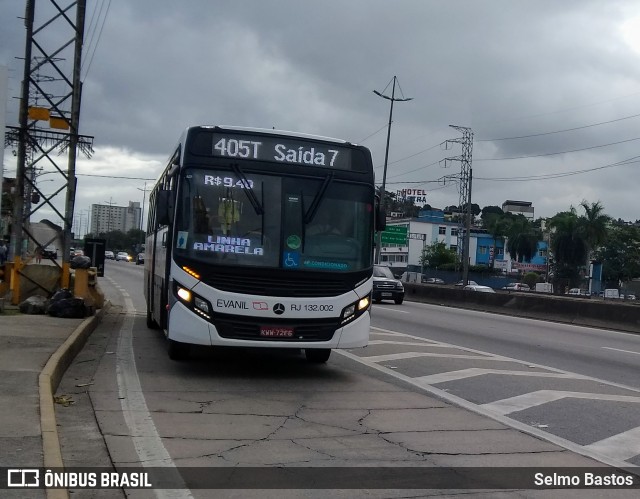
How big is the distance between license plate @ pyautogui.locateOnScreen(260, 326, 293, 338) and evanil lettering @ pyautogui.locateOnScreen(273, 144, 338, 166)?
7.67ft

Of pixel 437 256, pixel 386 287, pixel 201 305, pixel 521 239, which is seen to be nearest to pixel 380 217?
pixel 201 305

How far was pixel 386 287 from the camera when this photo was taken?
32.3 meters

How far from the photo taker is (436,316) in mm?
26188

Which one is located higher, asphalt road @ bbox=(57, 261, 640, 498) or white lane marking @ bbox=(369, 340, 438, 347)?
asphalt road @ bbox=(57, 261, 640, 498)

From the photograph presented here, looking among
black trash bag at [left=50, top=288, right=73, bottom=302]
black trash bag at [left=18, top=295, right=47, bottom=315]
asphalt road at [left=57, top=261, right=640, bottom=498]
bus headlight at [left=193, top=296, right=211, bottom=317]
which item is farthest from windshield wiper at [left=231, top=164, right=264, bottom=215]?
black trash bag at [left=18, top=295, right=47, bottom=315]

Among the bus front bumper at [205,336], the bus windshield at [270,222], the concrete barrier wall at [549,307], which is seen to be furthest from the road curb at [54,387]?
the concrete barrier wall at [549,307]

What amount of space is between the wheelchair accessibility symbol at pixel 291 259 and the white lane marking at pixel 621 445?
14.4 ft

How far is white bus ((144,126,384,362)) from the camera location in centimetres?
1016

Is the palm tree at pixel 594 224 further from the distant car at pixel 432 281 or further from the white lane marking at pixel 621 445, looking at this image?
the white lane marking at pixel 621 445

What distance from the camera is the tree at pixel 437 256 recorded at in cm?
9262

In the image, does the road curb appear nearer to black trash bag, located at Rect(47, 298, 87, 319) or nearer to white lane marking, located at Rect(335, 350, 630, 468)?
black trash bag, located at Rect(47, 298, 87, 319)

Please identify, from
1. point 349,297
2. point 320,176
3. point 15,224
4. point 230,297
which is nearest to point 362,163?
point 320,176

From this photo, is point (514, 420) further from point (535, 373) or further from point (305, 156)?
point (305, 156)

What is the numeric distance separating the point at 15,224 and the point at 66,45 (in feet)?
15.1
